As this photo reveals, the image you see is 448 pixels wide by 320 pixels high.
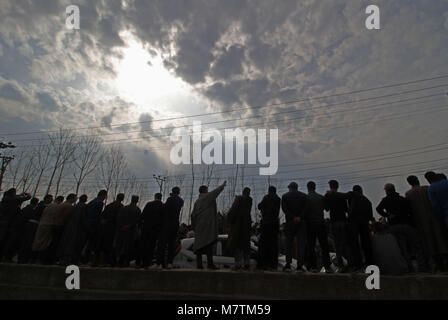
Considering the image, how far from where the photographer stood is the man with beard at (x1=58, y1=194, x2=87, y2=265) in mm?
6766

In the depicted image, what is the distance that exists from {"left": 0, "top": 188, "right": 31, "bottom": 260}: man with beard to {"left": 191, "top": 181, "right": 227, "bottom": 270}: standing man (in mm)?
5246

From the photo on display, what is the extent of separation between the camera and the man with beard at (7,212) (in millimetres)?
7577

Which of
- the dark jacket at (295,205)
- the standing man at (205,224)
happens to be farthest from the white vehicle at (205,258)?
the dark jacket at (295,205)

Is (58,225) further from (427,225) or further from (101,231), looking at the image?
(427,225)

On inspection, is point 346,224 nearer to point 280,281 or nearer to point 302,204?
point 302,204

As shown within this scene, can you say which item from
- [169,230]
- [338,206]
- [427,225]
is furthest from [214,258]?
[427,225]

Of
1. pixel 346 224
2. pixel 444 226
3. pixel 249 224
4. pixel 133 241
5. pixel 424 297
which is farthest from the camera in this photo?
pixel 133 241

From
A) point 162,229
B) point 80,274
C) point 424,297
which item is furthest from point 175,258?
point 424,297

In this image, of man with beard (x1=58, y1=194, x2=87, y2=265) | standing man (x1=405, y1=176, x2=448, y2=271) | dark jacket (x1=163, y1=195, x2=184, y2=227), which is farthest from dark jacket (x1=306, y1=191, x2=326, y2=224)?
man with beard (x1=58, y1=194, x2=87, y2=265)

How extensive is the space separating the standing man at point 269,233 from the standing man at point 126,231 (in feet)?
10.7

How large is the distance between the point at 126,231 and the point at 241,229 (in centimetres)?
302

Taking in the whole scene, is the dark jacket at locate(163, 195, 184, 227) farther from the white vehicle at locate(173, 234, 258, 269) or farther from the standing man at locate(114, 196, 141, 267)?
the white vehicle at locate(173, 234, 258, 269)

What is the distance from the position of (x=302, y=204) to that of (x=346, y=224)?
970 millimetres

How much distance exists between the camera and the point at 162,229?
6.36m
